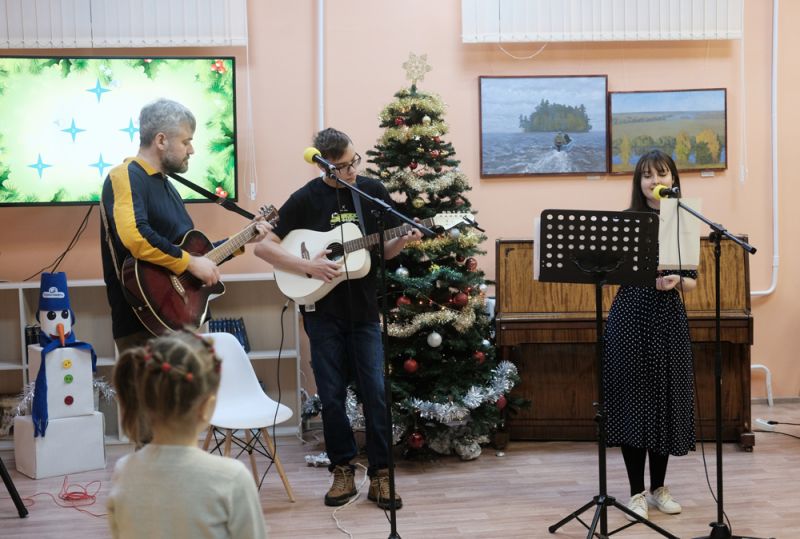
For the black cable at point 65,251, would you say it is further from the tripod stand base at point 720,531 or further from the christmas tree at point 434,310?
the tripod stand base at point 720,531

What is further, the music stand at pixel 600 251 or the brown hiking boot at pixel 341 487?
the brown hiking boot at pixel 341 487

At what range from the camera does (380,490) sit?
3912mm

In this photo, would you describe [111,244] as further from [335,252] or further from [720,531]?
[720,531]

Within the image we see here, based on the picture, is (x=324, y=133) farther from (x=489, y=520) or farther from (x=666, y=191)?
(x=489, y=520)

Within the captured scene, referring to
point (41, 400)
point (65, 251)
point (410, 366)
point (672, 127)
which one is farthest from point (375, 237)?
point (672, 127)

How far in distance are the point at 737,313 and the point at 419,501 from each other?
6.64 ft

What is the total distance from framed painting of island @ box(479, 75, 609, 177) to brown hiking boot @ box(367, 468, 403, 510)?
2336mm

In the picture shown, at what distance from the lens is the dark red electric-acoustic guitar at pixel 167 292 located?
3182mm

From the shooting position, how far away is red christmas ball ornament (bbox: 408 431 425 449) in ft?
14.9

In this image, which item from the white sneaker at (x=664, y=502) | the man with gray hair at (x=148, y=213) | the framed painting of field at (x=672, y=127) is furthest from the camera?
the framed painting of field at (x=672, y=127)

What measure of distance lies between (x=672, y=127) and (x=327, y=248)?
2.85m

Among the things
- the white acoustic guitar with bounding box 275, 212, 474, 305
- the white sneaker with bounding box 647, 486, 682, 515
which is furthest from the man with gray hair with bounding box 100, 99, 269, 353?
the white sneaker with bounding box 647, 486, 682, 515

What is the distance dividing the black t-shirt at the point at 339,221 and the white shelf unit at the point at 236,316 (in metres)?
1.27

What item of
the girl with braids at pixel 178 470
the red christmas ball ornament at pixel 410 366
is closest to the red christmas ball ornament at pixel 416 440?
the red christmas ball ornament at pixel 410 366
